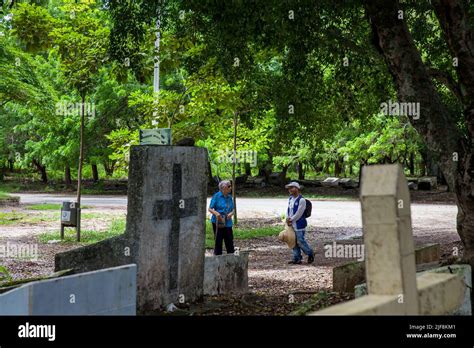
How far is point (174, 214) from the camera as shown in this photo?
28.5ft

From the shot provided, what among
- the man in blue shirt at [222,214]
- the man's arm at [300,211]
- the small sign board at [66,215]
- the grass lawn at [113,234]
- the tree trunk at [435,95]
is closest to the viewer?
the tree trunk at [435,95]

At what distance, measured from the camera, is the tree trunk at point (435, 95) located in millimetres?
9680

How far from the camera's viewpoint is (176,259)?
869 centimetres

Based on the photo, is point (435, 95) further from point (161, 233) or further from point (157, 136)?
point (161, 233)

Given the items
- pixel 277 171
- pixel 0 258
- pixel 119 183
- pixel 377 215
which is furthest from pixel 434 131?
pixel 119 183

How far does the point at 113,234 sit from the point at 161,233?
11.0 metres

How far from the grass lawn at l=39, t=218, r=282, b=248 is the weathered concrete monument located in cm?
844

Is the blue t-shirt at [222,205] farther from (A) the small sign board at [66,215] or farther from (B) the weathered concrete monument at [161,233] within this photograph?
(A) the small sign board at [66,215]

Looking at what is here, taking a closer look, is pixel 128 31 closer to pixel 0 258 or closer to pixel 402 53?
pixel 402 53

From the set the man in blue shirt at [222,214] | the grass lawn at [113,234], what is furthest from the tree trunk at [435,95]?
the grass lawn at [113,234]

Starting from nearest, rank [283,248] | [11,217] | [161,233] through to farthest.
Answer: [161,233] < [283,248] < [11,217]

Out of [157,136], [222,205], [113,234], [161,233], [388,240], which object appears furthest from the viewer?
[113,234]

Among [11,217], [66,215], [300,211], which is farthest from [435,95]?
[11,217]

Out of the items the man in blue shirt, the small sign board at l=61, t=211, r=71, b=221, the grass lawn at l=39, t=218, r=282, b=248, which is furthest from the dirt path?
the man in blue shirt
